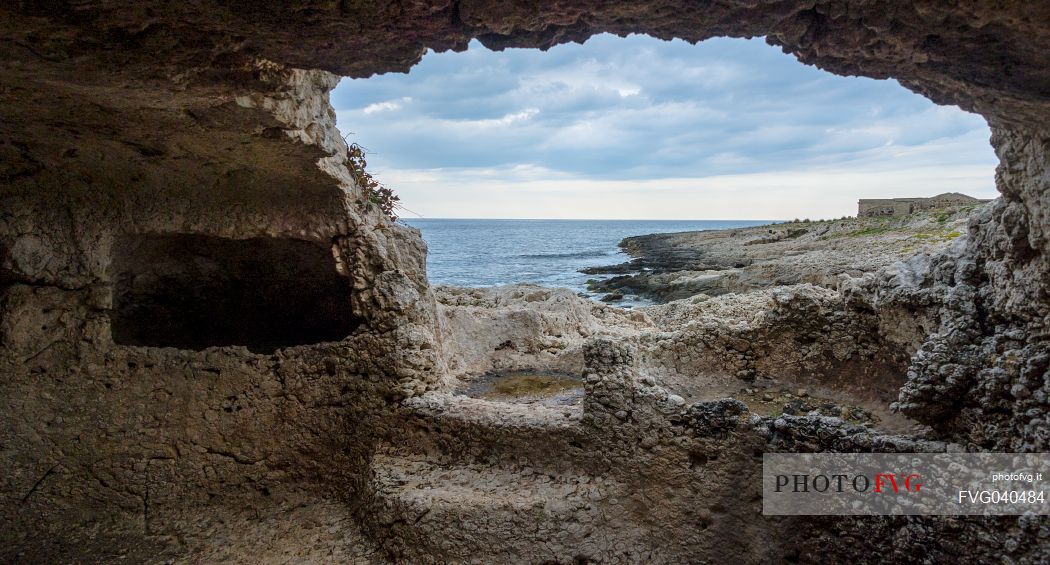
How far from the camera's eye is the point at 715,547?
5.44m

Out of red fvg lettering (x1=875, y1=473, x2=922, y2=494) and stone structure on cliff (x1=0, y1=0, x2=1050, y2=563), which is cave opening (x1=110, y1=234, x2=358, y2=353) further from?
red fvg lettering (x1=875, y1=473, x2=922, y2=494)

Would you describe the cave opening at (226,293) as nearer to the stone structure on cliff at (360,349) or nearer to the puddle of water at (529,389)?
the stone structure on cliff at (360,349)

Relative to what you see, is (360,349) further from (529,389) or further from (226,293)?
(226,293)

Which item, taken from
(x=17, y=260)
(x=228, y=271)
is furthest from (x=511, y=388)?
(x=17, y=260)

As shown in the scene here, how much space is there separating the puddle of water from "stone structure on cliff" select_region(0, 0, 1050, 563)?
1.86ft

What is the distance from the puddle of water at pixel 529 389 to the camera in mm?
7621

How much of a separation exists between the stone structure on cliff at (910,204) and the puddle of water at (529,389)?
1030 inches

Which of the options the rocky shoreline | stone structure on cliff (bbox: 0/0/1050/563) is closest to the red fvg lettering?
stone structure on cliff (bbox: 0/0/1050/563)

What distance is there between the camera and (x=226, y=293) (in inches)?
340

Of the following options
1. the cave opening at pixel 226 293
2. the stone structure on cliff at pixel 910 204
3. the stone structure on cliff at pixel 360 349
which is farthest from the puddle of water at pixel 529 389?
the stone structure on cliff at pixel 910 204

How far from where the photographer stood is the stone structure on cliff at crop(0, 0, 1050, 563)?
346cm

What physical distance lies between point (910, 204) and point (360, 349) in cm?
3411

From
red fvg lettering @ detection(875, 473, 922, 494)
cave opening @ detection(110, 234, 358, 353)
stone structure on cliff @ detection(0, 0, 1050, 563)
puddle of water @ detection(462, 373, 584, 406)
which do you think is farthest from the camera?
cave opening @ detection(110, 234, 358, 353)

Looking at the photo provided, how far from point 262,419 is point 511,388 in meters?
3.43
